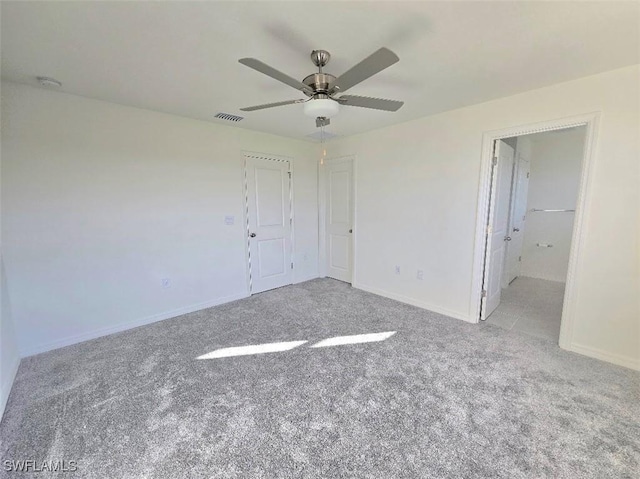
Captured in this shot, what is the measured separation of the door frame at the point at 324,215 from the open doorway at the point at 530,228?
1.80 meters

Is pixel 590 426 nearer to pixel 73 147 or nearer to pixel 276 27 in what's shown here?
pixel 276 27

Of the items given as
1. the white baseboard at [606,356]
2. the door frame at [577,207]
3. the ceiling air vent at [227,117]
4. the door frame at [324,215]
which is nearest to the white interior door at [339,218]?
the door frame at [324,215]

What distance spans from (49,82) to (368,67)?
2.63 meters

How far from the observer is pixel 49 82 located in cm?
218

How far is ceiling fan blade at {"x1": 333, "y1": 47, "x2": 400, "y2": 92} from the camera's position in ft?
4.17

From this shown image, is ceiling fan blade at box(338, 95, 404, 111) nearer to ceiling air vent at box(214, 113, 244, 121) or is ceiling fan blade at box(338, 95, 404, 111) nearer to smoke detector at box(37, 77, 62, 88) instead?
ceiling air vent at box(214, 113, 244, 121)

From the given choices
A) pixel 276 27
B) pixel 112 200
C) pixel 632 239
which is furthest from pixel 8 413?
pixel 632 239

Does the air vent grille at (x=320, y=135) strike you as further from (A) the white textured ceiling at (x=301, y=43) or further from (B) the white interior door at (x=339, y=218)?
(A) the white textured ceiling at (x=301, y=43)

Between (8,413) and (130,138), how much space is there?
2.46 m

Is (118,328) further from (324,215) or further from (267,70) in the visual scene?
(324,215)

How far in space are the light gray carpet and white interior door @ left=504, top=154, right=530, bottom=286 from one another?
1908mm

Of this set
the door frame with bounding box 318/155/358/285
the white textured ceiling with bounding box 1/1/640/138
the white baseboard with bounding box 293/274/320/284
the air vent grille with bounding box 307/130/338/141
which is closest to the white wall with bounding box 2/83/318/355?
the white textured ceiling with bounding box 1/1/640/138

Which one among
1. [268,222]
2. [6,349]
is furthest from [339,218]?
[6,349]

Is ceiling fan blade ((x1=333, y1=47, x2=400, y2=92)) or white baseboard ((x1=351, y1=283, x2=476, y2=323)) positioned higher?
ceiling fan blade ((x1=333, y1=47, x2=400, y2=92))
